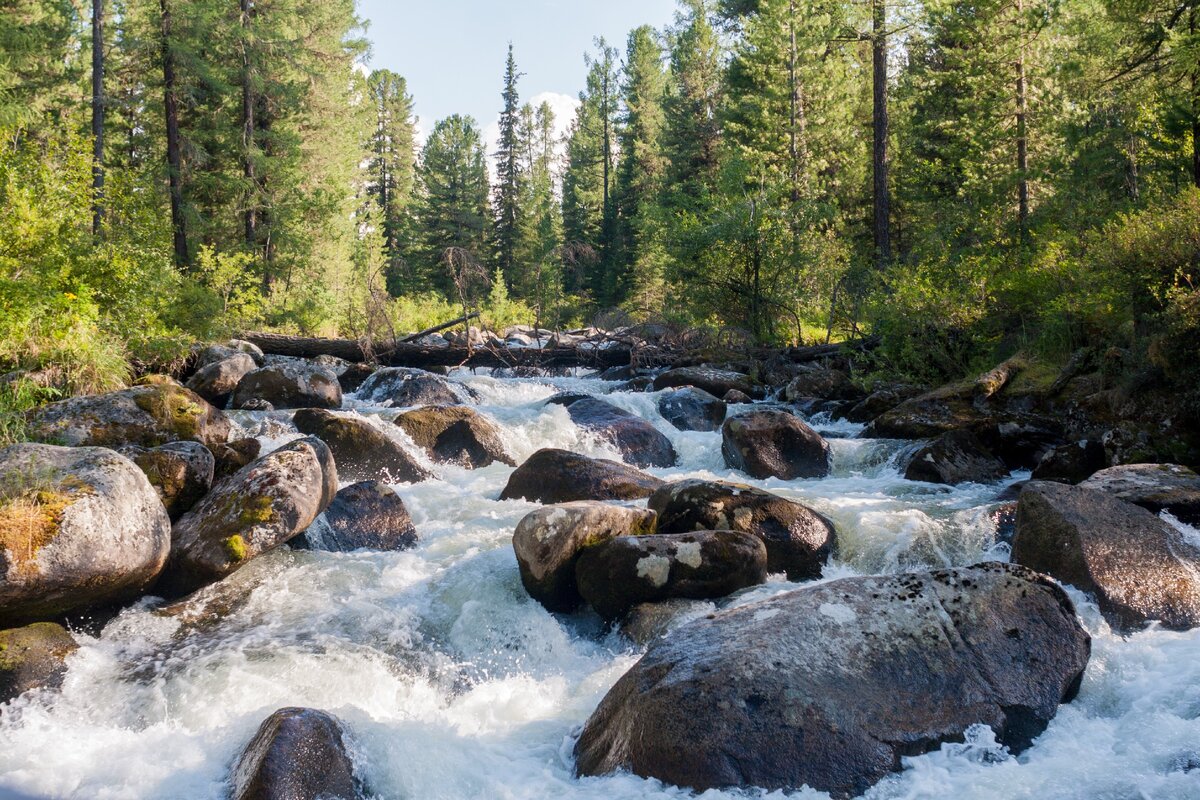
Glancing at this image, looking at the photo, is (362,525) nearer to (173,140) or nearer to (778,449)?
(778,449)

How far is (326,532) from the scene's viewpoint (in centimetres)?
769

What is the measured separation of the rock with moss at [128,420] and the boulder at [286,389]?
269cm

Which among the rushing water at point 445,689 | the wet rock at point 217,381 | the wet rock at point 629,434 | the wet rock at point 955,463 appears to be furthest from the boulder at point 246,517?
the wet rock at point 955,463

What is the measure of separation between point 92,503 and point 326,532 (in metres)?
2.26

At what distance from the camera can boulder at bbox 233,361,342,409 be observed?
41.2 ft

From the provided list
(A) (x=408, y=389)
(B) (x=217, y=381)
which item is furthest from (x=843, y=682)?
(B) (x=217, y=381)

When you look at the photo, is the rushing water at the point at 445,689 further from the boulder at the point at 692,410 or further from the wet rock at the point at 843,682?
the boulder at the point at 692,410

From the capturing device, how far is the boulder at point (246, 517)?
6.59 meters

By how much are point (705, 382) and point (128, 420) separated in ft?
34.8

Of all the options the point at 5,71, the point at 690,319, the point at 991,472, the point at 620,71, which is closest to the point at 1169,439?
the point at 991,472

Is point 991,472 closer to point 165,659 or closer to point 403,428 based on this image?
point 403,428

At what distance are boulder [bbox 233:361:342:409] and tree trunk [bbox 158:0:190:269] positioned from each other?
11289 millimetres

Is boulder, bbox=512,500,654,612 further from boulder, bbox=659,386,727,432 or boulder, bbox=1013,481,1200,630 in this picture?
boulder, bbox=659,386,727,432

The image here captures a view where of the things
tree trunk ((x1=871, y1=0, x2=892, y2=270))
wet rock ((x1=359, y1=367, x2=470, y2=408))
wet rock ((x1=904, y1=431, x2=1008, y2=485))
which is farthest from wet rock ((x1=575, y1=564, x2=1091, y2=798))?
tree trunk ((x1=871, y1=0, x2=892, y2=270))
